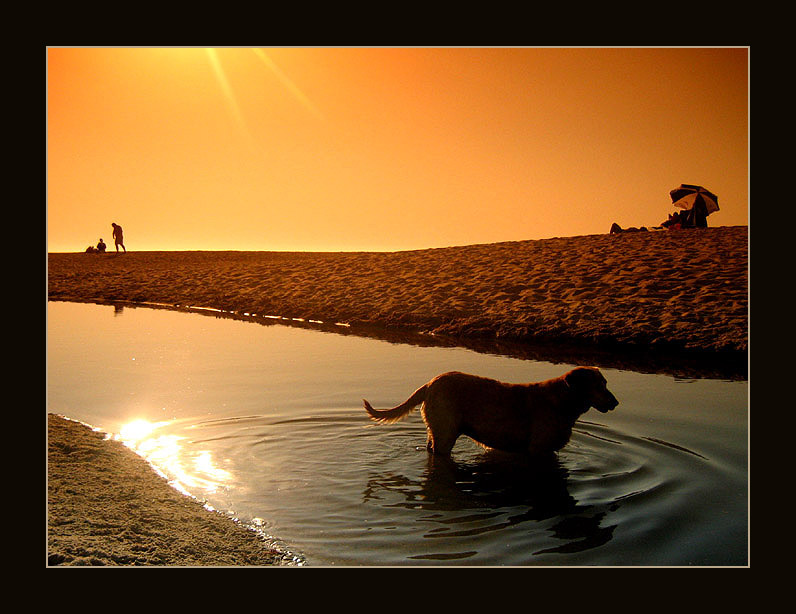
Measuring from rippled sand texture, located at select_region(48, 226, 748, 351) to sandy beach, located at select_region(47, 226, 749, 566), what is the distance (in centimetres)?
7

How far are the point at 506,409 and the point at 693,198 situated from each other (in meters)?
30.0

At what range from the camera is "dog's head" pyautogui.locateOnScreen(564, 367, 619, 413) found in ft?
33.2

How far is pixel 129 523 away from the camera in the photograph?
23.3ft

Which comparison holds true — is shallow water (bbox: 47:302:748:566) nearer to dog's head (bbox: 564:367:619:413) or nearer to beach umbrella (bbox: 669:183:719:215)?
dog's head (bbox: 564:367:619:413)

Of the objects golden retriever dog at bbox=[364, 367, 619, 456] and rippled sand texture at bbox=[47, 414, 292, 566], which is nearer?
rippled sand texture at bbox=[47, 414, 292, 566]

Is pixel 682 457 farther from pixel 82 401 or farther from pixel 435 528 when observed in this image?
pixel 82 401

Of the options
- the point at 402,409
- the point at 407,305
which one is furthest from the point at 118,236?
the point at 402,409

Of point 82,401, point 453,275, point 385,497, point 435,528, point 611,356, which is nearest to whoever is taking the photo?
point 435,528

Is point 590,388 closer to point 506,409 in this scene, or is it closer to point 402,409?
point 506,409

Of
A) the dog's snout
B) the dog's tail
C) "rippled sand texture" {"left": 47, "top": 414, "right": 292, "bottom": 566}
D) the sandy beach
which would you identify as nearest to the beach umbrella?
the sandy beach

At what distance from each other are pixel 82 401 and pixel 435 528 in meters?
8.28

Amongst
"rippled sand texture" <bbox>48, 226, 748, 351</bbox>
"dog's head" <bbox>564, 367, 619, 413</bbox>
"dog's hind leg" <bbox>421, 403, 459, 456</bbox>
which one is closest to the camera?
"dog's hind leg" <bbox>421, 403, 459, 456</bbox>
